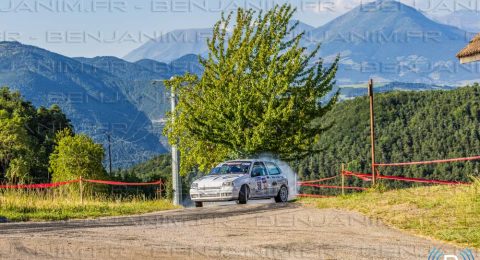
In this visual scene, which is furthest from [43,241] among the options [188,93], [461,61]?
[188,93]

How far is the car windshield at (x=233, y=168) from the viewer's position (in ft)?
76.7

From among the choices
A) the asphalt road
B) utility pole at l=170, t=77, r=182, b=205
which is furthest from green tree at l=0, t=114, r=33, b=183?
the asphalt road

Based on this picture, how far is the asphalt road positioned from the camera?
10.5 metres

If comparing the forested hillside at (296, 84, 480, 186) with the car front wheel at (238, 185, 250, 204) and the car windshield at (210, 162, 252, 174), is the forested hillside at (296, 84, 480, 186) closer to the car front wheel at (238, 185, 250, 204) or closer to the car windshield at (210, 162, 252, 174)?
the car windshield at (210, 162, 252, 174)

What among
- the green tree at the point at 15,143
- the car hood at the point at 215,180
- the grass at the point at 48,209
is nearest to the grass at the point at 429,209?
the car hood at the point at 215,180

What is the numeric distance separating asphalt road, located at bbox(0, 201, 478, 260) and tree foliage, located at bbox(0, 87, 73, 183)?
52426 millimetres

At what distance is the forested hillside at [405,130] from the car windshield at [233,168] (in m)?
108

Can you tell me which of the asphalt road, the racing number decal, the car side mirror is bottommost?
the asphalt road

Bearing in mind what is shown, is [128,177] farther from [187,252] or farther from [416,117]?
[187,252]

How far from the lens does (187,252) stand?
10.7 m

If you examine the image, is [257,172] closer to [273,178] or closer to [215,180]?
[273,178]

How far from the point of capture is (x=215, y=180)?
22500 millimetres

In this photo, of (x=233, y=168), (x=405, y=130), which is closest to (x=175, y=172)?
(x=233, y=168)

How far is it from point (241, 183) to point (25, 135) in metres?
56.3
